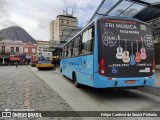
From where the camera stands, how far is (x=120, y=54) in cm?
732

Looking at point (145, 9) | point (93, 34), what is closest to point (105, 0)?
point (145, 9)

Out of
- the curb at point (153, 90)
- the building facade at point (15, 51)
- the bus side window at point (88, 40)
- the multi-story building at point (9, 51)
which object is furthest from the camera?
the building facade at point (15, 51)

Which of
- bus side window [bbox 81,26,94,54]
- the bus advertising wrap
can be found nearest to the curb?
bus side window [bbox 81,26,94,54]

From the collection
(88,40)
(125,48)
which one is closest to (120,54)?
(125,48)

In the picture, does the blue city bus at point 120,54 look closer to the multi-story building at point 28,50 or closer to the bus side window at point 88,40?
the bus side window at point 88,40

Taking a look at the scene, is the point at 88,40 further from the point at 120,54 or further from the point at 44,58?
the point at 44,58

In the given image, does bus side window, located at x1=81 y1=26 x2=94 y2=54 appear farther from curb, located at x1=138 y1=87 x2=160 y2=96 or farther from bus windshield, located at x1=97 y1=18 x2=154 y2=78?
curb, located at x1=138 y1=87 x2=160 y2=96

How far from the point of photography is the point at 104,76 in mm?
7094

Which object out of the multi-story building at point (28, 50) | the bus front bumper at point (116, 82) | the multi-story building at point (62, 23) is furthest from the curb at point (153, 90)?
the multi-story building at point (62, 23)

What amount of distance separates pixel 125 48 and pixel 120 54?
30 centimetres

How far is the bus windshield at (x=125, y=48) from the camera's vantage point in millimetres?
7191

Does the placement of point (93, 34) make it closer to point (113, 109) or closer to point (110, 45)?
point (110, 45)

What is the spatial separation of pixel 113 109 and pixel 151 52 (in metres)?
2.92

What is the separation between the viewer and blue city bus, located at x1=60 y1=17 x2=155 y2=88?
7.16m
